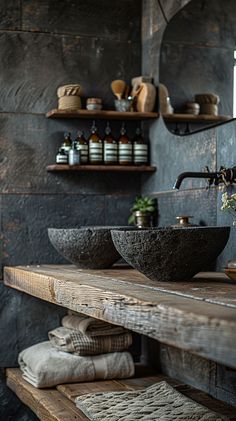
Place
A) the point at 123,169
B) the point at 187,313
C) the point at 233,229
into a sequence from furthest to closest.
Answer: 1. the point at 123,169
2. the point at 233,229
3. the point at 187,313

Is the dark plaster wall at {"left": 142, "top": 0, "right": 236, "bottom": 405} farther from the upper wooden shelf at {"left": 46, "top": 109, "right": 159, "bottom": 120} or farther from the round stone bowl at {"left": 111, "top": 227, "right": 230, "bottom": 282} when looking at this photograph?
the round stone bowl at {"left": 111, "top": 227, "right": 230, "bottom": 282}

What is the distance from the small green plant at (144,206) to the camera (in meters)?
3.70

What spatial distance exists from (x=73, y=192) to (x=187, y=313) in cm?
228

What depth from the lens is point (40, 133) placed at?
3779mm

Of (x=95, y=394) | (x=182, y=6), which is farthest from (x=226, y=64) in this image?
(x=95, y=394)

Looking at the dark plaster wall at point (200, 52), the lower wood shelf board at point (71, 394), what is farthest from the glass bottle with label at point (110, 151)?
the lower wood shelf board at point (71, 394)

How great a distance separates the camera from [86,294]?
7.55ft

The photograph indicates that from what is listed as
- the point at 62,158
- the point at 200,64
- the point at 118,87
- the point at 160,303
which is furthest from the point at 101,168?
the point at 160,303

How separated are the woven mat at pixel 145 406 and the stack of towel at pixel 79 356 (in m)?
0.33

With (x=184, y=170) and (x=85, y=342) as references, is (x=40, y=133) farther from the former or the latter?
(x=85, y=342)

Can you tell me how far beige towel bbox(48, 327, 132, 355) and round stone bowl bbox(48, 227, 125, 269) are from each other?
1.23ft

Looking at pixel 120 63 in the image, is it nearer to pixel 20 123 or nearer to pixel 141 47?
pixel 141 47

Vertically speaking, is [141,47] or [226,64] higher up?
[141,47]

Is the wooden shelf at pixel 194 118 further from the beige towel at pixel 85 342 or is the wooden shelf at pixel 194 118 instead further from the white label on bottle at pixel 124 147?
the beige towel at pixel 85 342
